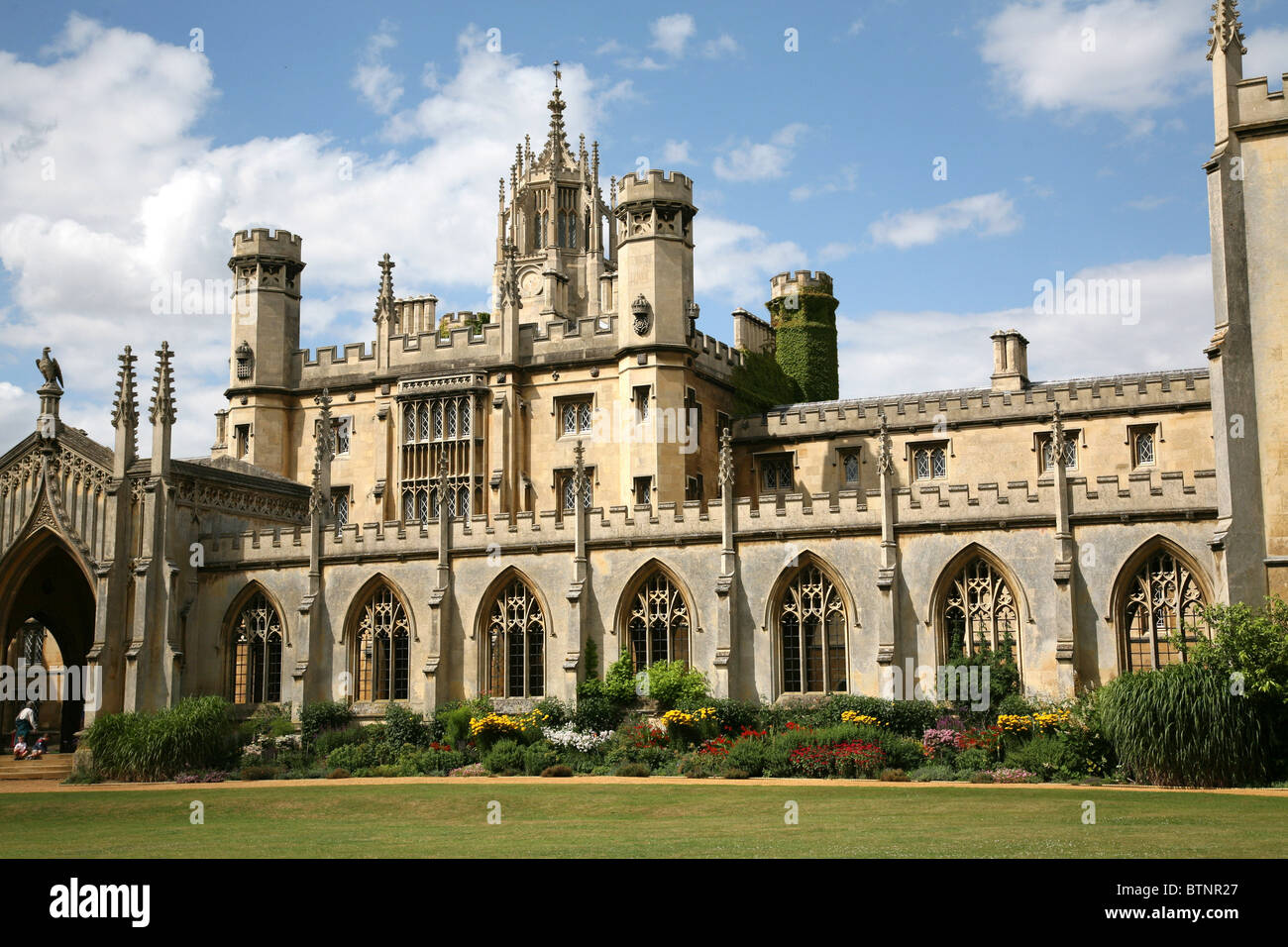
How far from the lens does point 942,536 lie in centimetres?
2881

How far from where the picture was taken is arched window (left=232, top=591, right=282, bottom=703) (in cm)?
3472

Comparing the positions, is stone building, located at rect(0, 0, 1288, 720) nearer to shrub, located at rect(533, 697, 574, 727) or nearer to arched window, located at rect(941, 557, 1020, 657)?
arched window, located at rect(941, 557, 1020, 657)

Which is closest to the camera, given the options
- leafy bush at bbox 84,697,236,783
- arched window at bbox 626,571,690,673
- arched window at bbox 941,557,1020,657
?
arched window at bbox 941,557,1020,657

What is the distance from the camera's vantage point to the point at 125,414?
3416 cm

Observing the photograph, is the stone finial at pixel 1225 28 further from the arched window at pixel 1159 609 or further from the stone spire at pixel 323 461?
the stone spire at pixel 323 461

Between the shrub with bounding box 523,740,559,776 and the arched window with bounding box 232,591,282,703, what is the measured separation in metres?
9.69

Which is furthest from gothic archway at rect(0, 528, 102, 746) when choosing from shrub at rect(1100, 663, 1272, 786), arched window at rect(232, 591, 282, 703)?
shrub at rect(1100, 663, 1272, 786)

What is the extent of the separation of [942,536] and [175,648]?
64.4 ft

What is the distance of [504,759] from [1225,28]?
71.2ft

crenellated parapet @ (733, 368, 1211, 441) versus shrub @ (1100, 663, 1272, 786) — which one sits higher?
crenellated parapet @ (733, 368, 1211, 441)
